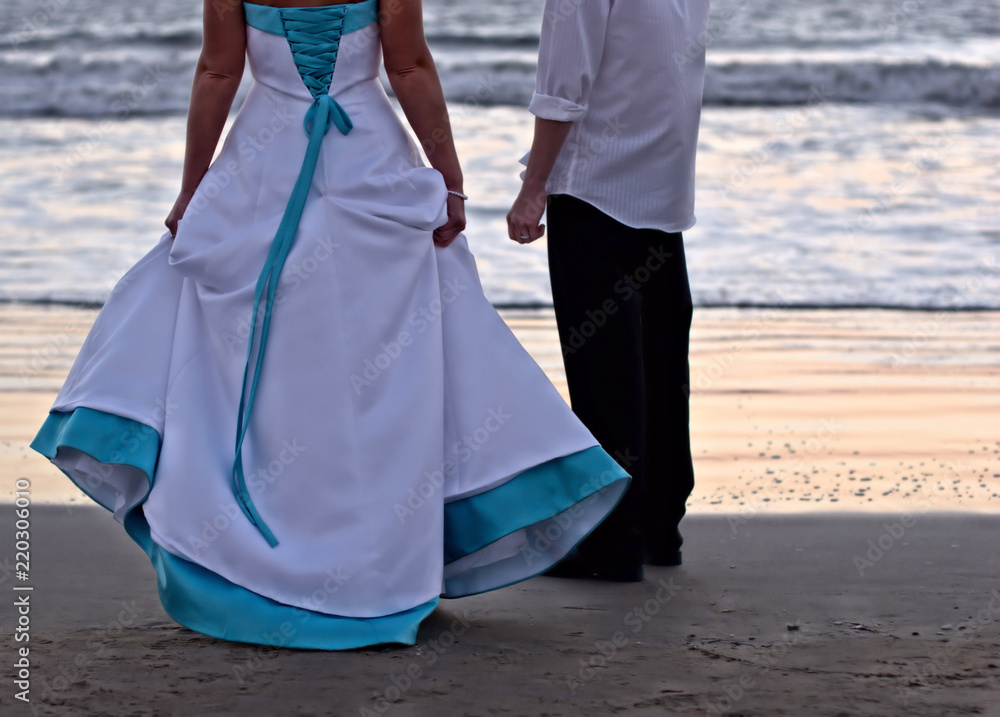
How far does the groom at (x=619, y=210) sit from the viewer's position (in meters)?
3.10

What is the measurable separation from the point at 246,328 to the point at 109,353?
12.5 inches

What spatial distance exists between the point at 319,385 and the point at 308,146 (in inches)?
21.2

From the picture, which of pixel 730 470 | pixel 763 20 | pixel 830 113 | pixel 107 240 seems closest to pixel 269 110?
pixel 730 470

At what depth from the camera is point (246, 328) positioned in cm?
271

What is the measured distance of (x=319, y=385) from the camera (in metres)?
2.67

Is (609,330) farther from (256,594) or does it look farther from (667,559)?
(256,594)

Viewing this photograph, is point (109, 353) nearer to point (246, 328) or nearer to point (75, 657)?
point (246, 328)

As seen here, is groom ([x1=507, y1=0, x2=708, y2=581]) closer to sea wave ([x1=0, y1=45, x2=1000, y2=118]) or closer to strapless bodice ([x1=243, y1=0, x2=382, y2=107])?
strapless bodice ([x1=243, y1=0, x2=382, y2=107])

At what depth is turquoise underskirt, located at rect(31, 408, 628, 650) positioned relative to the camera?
259cm

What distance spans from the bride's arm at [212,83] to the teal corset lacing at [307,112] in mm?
53

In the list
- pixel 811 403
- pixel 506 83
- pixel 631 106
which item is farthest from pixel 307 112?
pixel 506 83

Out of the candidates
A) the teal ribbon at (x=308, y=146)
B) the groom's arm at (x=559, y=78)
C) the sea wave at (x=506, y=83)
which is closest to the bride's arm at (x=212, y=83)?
the teal ribbon at (x=308, y=146)

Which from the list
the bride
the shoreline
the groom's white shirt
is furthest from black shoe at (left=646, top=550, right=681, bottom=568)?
the groom's white shirt

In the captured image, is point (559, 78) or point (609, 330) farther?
point (609, 330)
